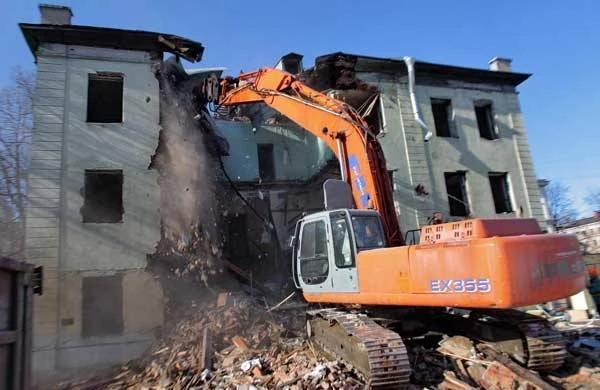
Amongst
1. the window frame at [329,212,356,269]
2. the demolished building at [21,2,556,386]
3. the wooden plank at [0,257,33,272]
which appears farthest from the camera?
the demolished building at [21,2,556,386]

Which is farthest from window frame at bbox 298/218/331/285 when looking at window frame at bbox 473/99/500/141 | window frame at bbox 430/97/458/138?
window frame at bbox 473/99/500/141

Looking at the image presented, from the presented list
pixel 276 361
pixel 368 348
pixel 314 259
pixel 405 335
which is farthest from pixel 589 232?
pixel 368 348

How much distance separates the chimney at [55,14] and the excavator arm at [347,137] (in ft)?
24.1

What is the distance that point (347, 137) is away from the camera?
8422 mm

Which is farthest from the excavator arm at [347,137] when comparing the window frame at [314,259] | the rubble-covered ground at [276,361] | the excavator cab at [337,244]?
the rubble-covered ground at [276,361]

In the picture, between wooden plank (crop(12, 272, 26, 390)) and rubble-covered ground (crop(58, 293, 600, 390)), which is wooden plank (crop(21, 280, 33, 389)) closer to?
wooden plank (crop(12, 272, 26, 390))

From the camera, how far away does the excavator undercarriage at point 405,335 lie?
5.68 m

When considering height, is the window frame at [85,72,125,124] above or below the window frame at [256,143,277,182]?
above

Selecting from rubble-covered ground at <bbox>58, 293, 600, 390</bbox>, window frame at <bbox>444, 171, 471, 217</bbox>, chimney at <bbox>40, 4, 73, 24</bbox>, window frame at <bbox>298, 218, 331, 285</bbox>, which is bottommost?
rubble-covered ground at <bbox>58, 293, 600, 390</bbox>

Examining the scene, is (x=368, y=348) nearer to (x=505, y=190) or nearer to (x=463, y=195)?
(x=463, y=195)

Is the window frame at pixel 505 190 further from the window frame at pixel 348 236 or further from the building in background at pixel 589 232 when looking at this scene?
the window frame at pixel 348 236

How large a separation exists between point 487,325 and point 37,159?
12.4m

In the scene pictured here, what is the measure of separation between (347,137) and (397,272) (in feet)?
10.8

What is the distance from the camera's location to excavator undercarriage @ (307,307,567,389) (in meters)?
5.68
